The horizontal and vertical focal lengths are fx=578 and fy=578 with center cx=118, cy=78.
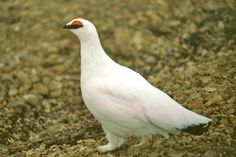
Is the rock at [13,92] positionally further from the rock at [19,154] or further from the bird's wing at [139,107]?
the bird's wing at [139,107]

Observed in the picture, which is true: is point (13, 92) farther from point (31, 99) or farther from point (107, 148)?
point (107, 148)

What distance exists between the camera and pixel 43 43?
740 centimetres

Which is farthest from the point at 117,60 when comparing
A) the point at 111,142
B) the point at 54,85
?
the point at 111,142

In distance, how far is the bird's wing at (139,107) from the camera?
413 cm

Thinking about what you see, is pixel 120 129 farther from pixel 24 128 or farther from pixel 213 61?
pixel 213 61

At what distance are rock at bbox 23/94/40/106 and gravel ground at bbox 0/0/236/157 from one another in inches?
0.4

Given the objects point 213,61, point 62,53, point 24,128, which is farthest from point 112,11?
point 24,128

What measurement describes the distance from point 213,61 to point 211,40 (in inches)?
30.0

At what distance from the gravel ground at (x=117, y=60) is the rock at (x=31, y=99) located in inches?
0.4

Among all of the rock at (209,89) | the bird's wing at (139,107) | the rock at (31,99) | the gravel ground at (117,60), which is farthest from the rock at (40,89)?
the bird's wing at (139,107)

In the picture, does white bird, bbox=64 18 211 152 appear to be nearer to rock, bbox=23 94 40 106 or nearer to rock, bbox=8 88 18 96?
rock, bbox=23 94 40 106

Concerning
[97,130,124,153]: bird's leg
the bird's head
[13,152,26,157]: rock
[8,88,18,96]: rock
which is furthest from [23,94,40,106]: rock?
the bird's head

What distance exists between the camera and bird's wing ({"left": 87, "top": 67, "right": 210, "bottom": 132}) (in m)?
4.13

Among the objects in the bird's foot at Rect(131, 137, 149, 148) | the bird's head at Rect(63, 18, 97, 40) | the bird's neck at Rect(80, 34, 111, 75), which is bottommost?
the bird's foot at Rect(131, 137, 149, 148)
